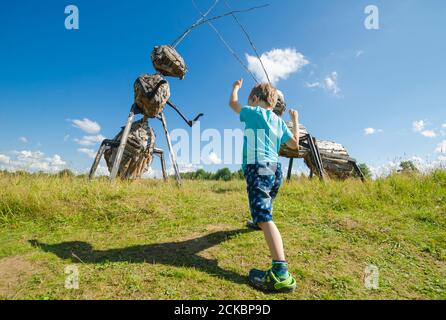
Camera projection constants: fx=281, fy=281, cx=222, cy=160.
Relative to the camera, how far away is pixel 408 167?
8445 mm

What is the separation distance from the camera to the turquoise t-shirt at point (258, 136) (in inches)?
125

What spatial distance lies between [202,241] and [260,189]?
130cm

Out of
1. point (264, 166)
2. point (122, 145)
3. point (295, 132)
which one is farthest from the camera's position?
point (122, 145)

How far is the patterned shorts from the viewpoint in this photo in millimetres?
2922

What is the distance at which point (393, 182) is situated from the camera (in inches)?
270

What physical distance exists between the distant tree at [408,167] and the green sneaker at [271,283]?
23.3 feet

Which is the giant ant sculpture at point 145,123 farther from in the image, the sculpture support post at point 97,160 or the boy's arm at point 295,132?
the boy's arm at point 295,132

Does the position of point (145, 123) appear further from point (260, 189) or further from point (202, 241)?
point (260, 189)

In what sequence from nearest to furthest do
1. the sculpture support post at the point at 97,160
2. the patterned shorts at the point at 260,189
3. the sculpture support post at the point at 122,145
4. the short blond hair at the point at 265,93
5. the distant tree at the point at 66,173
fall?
the patterned shorts at the point at 260,189
the short blond hair at the point at 265,93
the sculpture support post at the point at 122,145
the sculpture support post at the point at 97,160
the distant tree at the point at 66,173

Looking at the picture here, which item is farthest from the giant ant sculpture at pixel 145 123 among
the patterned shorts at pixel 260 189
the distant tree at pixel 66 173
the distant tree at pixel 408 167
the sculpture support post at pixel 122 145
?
the distant tree at pixel 408 167

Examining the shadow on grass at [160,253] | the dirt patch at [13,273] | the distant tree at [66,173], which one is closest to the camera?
the dirt patch at [13,273]

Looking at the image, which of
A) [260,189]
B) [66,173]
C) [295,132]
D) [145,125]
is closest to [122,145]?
[145,125]
